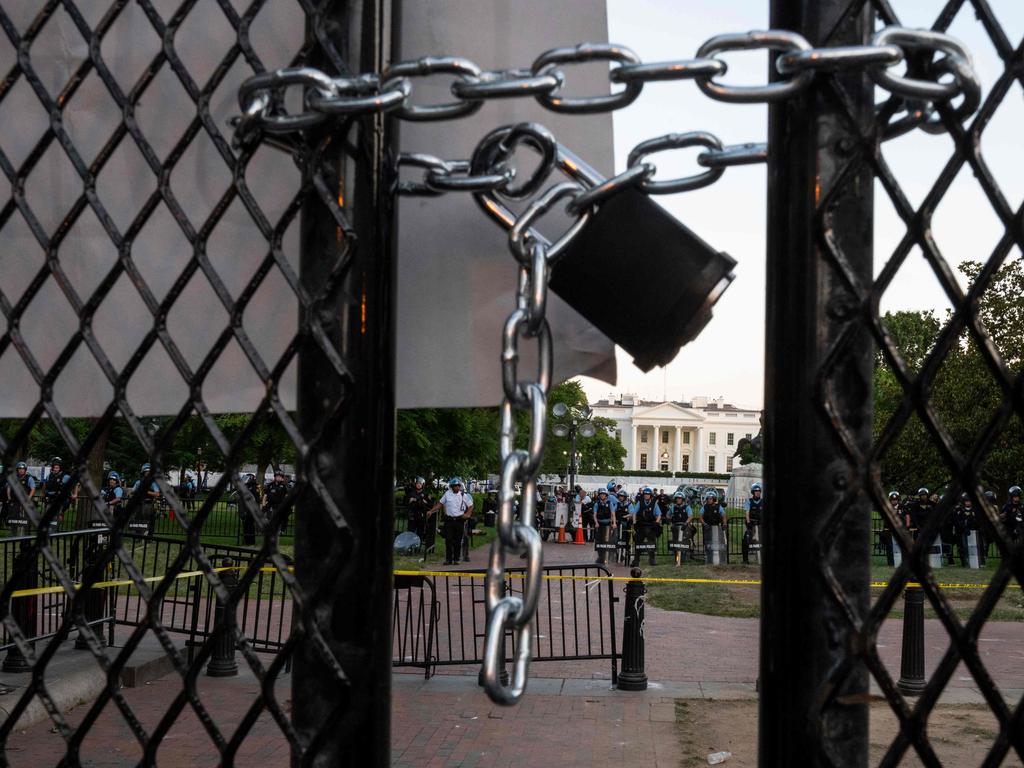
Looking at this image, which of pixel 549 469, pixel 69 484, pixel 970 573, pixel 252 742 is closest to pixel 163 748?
pixel 252 742

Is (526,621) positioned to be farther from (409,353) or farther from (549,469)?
(549,469)

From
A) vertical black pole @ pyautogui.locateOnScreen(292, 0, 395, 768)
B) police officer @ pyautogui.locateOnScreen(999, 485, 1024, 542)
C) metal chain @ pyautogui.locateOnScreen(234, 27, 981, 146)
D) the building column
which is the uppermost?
metal chain @ pyautogui.locateOnScreen(234, 27, 981, 146)

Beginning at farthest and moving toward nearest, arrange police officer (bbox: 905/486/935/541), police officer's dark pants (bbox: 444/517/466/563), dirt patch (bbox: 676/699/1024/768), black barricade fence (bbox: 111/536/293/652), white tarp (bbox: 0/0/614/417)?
1. police officer (bbox: 905/486/935/541)
2. police officer's dark pants (bbox: 444/517/466/563)
3. black barricade fence (bbox: 111/536/293/652)
4. dirt patch (bbox: 676/699/1024/768)
5. white tarp (bbox: 0/0/614/417)

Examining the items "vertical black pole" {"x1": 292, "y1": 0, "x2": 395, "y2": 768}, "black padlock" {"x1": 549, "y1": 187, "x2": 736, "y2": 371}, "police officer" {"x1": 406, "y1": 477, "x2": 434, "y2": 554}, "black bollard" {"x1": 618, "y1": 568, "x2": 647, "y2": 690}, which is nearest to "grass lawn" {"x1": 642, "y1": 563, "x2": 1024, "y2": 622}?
"black bollard" {"x1": 618, "y1": 568, "x2": 647, "y2": 690}

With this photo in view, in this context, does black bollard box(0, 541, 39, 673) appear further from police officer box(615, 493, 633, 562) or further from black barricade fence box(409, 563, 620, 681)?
police officer box(615, 493, 633, 562)

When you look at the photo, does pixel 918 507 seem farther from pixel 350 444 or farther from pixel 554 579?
pixel 350 444

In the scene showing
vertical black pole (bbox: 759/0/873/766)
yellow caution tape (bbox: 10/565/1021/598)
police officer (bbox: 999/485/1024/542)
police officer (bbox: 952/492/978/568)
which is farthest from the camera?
police officer (bbox: 999/485/1024/542)

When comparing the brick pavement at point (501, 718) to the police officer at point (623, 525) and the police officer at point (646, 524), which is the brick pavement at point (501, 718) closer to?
the police officer at point (646, 524)

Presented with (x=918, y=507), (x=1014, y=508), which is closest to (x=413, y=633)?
(x=918, y=507)

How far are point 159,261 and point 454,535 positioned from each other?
21549mm

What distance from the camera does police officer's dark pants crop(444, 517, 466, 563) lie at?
73.5ft

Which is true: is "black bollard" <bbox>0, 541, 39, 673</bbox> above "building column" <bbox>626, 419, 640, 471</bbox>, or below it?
above

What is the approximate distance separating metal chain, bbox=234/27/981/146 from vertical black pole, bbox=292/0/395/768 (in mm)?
124

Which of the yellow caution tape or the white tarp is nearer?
the white tarp
